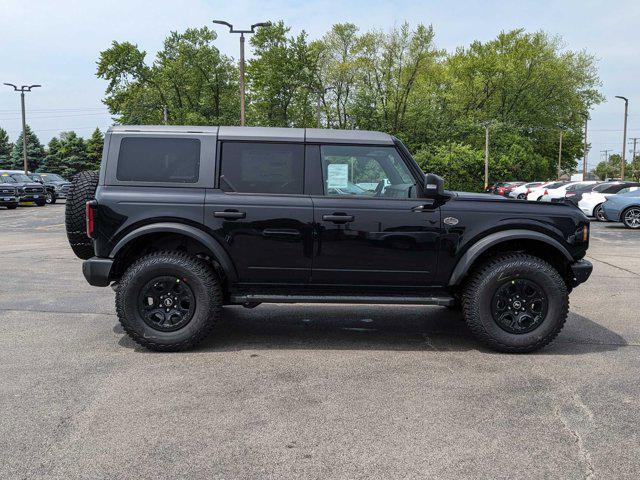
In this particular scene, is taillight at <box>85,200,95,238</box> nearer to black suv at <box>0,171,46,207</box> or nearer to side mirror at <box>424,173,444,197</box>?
side mirror at <box>424,173,444,197</box>

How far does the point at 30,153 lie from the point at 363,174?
74623mm

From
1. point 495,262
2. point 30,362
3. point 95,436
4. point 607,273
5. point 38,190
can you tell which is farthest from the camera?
point 38,190

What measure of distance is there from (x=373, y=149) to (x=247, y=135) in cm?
109

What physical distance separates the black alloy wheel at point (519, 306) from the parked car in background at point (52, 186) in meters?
30.7

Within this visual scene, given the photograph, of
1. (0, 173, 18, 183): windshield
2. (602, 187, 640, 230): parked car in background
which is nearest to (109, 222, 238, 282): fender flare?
(602, 187, 640, 230): parked car in background

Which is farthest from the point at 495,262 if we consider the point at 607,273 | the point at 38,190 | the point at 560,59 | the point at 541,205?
the point at 560,59

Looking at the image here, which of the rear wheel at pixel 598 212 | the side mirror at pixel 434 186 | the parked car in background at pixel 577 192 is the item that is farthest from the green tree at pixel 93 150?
the side mirror at pixel 434 186

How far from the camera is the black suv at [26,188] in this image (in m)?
28.4

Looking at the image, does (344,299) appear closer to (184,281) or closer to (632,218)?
(184,281)

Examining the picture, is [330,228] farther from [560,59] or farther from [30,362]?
[560,59]

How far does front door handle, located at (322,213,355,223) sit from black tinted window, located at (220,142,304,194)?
35 centimetres

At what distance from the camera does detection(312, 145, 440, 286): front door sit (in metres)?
4.95

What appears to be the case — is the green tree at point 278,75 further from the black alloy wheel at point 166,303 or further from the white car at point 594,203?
the black alloy wheel at point 166,303

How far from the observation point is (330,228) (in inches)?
194
